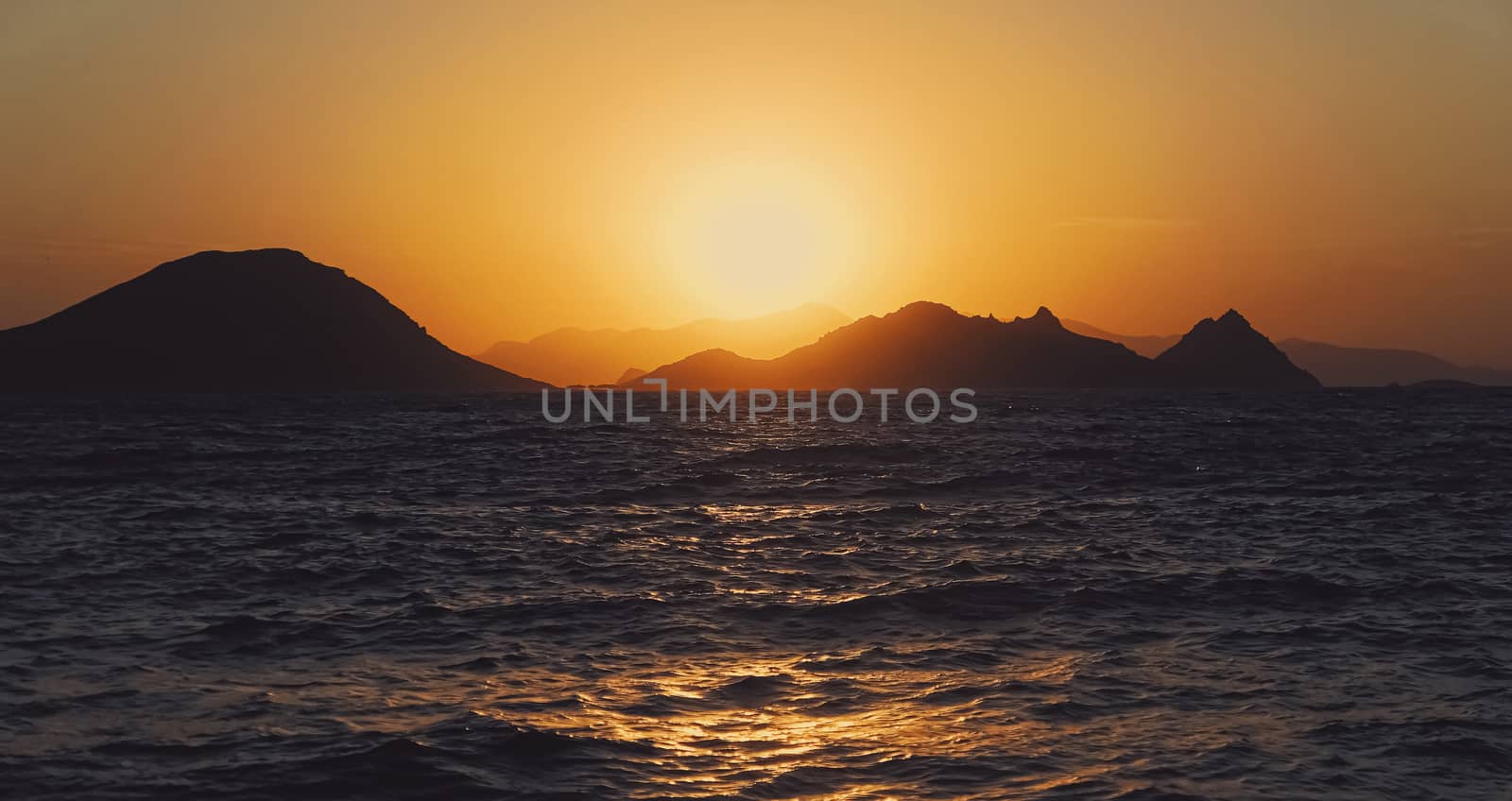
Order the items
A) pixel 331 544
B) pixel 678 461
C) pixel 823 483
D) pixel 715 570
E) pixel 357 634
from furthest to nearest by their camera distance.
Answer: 1. pixel 678 461
2. pixel 823 483
3. pixel 331 544
4. pixel 715 570
5. pixel 357 634

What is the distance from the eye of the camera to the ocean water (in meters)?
12.7

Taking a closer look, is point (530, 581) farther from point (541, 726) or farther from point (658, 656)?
point (541, 726)

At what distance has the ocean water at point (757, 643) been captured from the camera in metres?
12.7

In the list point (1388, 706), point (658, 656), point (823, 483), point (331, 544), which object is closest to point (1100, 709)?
point (1388, 706)

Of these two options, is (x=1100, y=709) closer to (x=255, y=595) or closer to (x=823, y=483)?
(x=255, y=595)

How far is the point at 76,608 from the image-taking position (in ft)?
67.8

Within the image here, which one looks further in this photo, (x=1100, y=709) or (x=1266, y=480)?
(x=1266, y=480)

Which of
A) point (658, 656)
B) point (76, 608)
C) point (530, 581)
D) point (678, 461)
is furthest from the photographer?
point (678, 461)

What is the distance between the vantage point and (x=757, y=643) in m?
18.6

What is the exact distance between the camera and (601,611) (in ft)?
68.3

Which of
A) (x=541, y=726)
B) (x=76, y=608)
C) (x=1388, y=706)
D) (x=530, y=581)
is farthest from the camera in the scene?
(x=530, y=581)

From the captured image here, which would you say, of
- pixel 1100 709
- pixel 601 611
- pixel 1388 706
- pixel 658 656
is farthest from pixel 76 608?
pixel 1388 706

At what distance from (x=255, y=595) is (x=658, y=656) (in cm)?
980

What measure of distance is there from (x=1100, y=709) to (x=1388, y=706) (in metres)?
4.21
